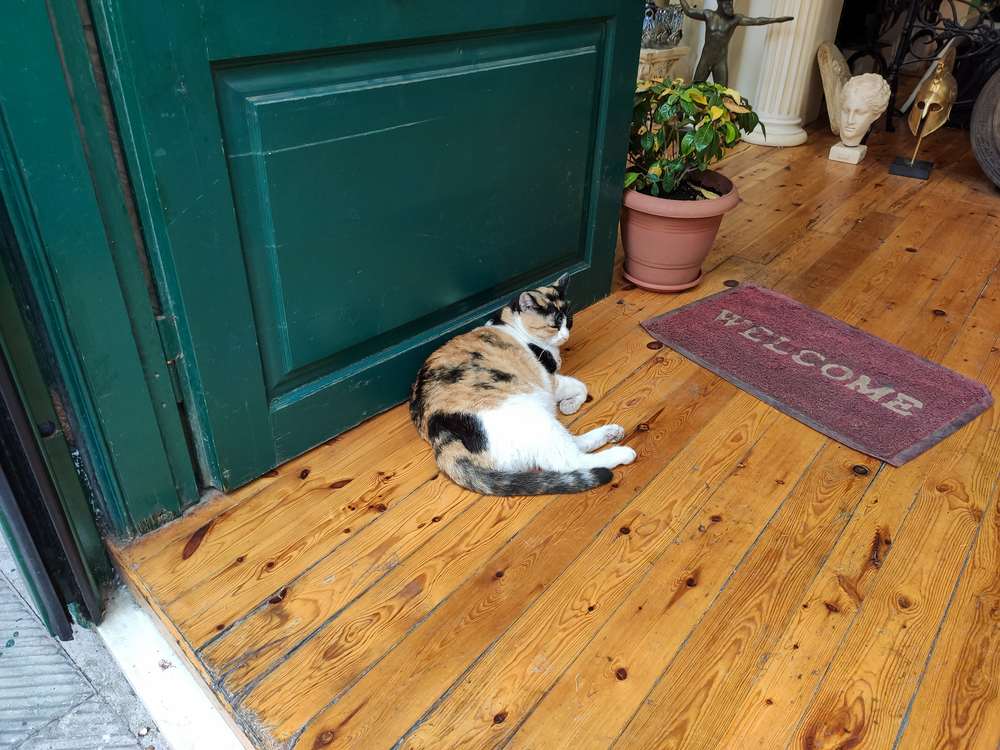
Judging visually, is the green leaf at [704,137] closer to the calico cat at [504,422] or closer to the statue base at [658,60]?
the calico cat at [504,422]

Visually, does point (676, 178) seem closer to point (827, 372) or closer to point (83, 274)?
point (827, 372)

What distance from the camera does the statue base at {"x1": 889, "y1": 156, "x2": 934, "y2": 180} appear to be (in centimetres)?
364

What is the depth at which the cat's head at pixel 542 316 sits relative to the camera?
6.06 ft

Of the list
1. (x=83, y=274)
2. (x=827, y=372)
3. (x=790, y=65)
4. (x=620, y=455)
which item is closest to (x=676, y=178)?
(x=827, y=372)

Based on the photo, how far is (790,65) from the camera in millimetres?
3885

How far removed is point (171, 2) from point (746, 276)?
216 cm

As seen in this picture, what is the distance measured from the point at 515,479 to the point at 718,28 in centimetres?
299

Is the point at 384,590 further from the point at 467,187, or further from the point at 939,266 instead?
the point at 939,266

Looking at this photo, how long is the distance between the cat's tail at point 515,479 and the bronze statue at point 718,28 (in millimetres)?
2701

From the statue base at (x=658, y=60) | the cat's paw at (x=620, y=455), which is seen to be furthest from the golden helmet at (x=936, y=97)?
the cat's paw at (x=620, y=455)

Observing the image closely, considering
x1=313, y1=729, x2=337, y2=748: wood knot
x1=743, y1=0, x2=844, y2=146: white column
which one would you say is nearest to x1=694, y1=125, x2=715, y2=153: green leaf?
x1=743, y1=0, x2=844, y2=146: white column

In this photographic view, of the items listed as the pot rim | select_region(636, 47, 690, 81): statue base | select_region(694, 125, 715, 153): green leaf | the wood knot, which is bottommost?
the wood knot

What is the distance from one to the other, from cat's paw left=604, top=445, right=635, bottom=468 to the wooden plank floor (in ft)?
0.13

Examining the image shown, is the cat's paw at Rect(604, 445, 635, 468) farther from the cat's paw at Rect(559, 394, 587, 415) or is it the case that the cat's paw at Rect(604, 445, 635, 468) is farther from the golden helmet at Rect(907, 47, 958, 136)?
the golden helmet at Rect(907, 47, 958, 136)
